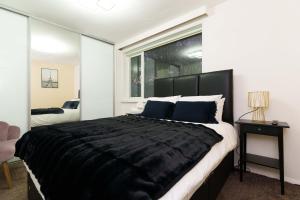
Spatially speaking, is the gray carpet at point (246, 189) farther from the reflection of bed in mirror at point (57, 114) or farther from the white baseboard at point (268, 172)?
the reflection of bed in mirror at point (57, 114)

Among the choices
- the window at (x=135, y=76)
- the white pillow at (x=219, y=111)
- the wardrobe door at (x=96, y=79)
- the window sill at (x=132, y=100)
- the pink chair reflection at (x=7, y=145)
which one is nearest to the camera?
the pink chair reflection at (x=7, y=145)

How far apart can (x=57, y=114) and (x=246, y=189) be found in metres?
3.36

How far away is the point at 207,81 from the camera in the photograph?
2518 millimetres

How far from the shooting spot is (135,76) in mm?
4266

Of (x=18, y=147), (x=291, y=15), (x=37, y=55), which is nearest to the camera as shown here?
(x=18, y=147)

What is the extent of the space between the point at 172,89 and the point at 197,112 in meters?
1.02

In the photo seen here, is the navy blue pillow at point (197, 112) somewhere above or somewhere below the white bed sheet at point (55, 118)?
above

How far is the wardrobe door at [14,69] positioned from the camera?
2.52 m

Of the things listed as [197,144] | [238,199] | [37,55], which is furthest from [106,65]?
[238,199]

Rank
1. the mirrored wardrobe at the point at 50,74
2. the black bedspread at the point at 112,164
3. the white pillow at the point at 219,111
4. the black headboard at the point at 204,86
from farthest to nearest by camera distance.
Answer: the mirrored wardrobe at the point at 50,74 → the black headboard at the point at 204,86 → the white pillow at the point at 219,111 → the black bedspread at the point at 112,164

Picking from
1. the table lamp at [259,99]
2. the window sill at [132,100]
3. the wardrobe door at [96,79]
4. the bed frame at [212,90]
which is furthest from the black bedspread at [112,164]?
the window sill at [132,100]

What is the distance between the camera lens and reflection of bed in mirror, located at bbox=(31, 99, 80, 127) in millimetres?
2890

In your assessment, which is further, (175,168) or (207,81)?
(207,81)

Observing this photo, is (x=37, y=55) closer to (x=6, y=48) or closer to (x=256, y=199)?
(x=6, y=48)
